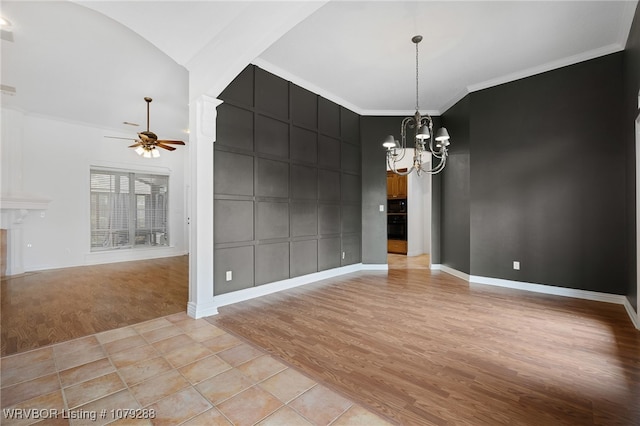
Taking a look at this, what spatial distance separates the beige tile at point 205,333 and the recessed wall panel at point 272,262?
1138 millimetres

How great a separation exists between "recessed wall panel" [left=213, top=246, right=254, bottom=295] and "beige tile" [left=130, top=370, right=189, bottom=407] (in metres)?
1.53

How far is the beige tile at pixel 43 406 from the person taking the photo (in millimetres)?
1585

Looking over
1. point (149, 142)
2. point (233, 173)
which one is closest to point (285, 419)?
point (233, 173)

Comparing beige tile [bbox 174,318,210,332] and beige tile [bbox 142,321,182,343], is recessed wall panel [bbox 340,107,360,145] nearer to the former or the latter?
beige tile [bbox 174,318,210,332]

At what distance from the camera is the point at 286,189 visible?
4.39 meters

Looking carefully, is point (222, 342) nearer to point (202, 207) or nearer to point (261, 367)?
point (261, 367)

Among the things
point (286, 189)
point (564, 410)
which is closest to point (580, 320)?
point (564, 410)

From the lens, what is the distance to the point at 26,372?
81.2 inches

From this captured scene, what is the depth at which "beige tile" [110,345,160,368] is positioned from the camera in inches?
86.9

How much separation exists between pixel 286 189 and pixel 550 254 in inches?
157

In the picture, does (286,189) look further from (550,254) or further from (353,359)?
(550,254)

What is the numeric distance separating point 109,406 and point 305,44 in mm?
3936

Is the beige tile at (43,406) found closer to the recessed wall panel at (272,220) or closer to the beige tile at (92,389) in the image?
the beige tile at (92,389)

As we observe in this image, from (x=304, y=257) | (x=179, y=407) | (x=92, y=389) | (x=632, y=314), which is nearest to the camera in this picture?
→ (x=179, y=407)
